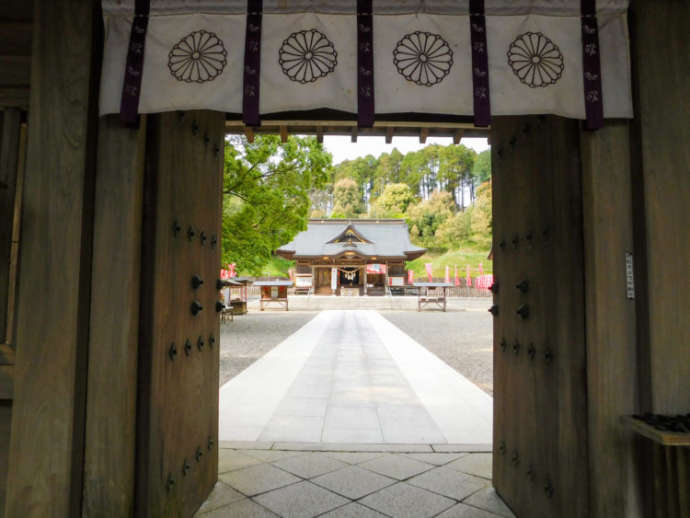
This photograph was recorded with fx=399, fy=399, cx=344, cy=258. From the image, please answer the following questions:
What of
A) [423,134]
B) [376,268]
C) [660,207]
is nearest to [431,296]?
[376,268]

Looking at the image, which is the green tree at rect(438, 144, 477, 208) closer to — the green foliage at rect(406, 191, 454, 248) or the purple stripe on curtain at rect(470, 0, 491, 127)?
the green foliage at rect(406, 191, 454, 248)

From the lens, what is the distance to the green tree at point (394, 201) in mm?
47094

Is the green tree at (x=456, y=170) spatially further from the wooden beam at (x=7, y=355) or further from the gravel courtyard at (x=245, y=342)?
the wooden beam at (x=7, y=355)

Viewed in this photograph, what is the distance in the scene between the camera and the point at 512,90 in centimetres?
167

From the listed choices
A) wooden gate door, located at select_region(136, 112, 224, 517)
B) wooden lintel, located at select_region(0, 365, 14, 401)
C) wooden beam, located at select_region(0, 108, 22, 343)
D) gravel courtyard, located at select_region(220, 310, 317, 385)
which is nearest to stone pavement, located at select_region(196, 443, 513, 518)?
wooden gate door, located at select_region(136, 112, 224, 517)

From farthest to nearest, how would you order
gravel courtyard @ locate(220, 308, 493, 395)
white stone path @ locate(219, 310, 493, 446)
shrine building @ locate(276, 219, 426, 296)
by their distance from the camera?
1. shrine building @ locate(276, 219, 426, 296)
2. gravel courtyard @ locate(220, 308, 493, 395)
3. white stone path @ locate(219, 310, 493, 446)

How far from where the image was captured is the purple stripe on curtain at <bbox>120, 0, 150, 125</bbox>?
1.61 m

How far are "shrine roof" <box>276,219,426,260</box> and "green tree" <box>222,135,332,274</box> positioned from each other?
16.7m

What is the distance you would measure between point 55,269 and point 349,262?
2594cm

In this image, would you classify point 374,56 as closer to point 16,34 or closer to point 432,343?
point 16,34

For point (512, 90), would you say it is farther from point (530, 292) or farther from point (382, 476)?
point (382, 476)

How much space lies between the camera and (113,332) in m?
1.59

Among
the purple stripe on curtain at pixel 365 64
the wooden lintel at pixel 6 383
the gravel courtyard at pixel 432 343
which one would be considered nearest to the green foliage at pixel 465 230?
the gravel courtyard at pixel 432 343

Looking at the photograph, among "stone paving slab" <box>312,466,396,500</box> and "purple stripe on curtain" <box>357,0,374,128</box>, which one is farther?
"stone paving slab" <box>312,466,396,500</box>
